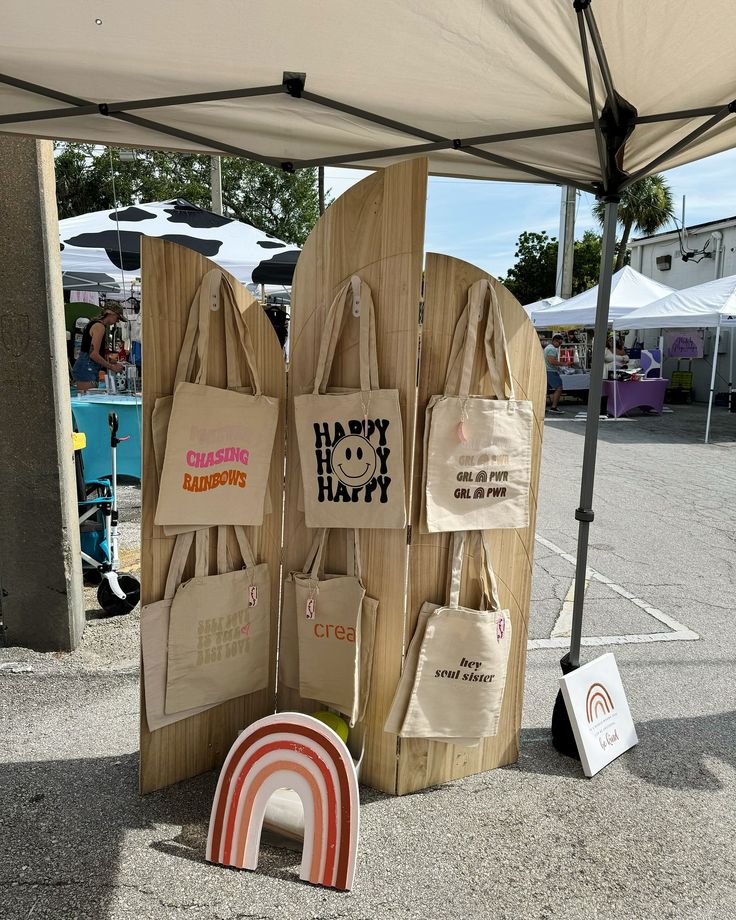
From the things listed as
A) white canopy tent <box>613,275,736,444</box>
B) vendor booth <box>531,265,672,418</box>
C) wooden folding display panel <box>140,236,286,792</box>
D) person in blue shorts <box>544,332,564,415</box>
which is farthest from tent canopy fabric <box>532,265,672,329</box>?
wooden folding display panel <box>140,236,286,792</box>

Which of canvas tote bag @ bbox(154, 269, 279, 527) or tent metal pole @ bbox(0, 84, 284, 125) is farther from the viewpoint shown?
tent metal pole @ bbox(0, 84, 284, 125)

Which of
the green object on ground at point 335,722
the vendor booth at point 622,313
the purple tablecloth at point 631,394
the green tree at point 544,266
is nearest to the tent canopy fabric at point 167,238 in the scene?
the green object on ground at point 335,722

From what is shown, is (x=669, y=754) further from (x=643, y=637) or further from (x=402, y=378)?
(x=402, y=378)

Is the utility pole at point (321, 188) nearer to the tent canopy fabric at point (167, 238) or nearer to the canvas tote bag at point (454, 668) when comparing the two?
the canvas tote bag at point (454, 668)

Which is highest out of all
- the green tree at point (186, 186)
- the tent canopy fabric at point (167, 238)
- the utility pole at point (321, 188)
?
the green tree at point (186, 186)

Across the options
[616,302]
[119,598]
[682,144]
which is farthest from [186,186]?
[682,144]

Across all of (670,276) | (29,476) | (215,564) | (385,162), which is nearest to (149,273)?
(215,564)

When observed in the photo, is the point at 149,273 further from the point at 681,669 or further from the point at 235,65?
the point at 681,669

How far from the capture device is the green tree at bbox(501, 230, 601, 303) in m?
33.2

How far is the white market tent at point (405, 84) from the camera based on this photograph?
208cm

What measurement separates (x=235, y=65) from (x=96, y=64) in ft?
1.57

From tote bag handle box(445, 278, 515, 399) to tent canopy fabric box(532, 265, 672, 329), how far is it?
12.8 m

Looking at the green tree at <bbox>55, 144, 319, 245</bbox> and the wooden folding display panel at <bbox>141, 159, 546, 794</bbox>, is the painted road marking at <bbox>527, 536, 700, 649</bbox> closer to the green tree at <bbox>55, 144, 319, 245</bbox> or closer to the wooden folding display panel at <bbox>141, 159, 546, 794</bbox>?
the wooden folding display panel at <bbox>141, 159, 546, 794</bbox>

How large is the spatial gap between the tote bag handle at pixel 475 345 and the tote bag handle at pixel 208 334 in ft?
2.35
